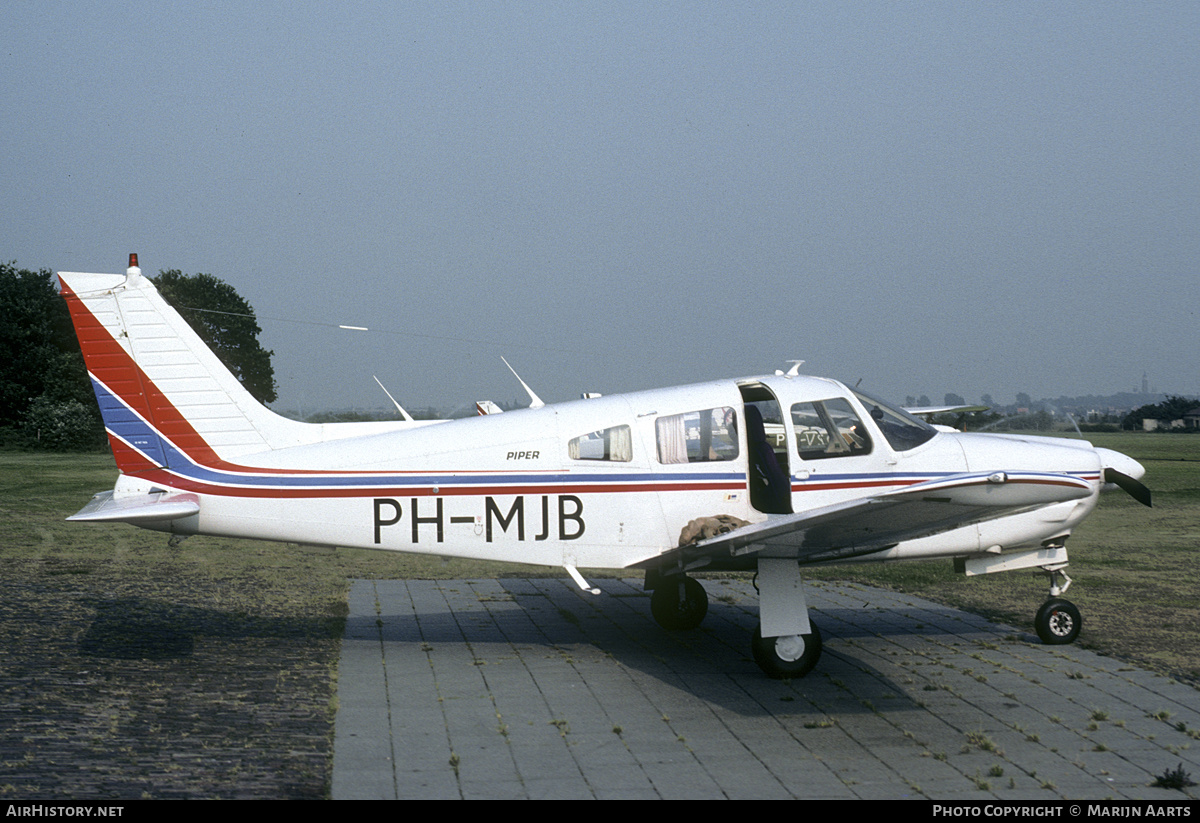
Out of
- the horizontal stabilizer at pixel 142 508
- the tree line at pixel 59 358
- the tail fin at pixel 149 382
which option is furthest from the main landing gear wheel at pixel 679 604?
the tree line at pixel 59 358

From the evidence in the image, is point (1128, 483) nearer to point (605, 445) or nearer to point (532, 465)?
point (605, 445)

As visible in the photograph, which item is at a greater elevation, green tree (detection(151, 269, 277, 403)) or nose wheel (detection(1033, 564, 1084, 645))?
green tree (detection(151, 269, 277, 403))

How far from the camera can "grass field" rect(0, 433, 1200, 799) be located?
227 inches

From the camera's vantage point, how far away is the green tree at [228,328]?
53.5 meters

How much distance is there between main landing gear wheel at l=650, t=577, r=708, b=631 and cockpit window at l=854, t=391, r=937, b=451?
97.1 inches

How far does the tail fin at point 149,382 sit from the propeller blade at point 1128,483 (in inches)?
297

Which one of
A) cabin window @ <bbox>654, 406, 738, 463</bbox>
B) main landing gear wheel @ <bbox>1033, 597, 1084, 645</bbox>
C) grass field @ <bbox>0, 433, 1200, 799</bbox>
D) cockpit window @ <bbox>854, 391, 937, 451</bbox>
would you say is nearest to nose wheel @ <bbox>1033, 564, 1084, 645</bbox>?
main landing gear wheel @ <bbox>1033, 597, 1084, 645</bbox>

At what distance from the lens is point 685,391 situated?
8625 mm

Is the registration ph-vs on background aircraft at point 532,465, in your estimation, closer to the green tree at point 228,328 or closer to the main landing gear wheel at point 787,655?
the main landing gear wheel at point 787,655

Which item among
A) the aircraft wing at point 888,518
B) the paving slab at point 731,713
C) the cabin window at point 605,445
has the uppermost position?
the cabin window at point 605,445

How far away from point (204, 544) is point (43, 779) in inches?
454

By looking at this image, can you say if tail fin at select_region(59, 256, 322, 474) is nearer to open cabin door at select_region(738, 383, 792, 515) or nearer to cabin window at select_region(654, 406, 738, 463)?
cabin window at select_region(654, 406, 738, 463)

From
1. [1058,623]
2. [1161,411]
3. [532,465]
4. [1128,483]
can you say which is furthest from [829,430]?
[1161,411]

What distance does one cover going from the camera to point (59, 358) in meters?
54.4
